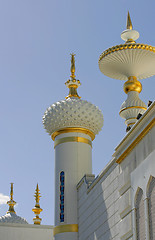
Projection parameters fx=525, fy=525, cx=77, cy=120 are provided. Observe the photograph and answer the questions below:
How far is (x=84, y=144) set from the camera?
66.6 ft

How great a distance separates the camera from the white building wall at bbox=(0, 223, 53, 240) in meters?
26.0

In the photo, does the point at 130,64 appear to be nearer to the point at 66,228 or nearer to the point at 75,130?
the point at 75,130

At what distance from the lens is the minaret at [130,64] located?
56.1 ft

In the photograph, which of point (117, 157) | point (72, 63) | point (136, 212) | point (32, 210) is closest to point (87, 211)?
point (117, 157)

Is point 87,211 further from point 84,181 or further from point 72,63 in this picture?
point 72,63

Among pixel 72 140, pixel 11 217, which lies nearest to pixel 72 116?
pixel 72 140

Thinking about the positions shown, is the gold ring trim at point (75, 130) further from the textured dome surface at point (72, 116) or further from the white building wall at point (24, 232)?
the white building wall at point (24, 232)

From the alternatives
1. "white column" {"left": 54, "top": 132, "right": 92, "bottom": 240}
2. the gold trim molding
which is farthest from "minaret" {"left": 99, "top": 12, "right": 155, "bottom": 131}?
the gold trim molding

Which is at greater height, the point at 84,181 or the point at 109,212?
the point at 84,181

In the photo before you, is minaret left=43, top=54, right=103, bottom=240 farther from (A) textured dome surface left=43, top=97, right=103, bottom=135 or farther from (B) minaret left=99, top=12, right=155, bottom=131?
(B) minaret left=99, top=12, right=155, bottom=131

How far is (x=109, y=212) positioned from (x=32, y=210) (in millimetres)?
19388

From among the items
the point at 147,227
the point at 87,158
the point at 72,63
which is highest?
the point at 72,63

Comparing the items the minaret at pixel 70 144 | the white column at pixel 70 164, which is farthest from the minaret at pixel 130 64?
the white column at pixel 70 164

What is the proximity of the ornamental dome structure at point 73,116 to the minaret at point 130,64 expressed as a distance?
2.54 meters
